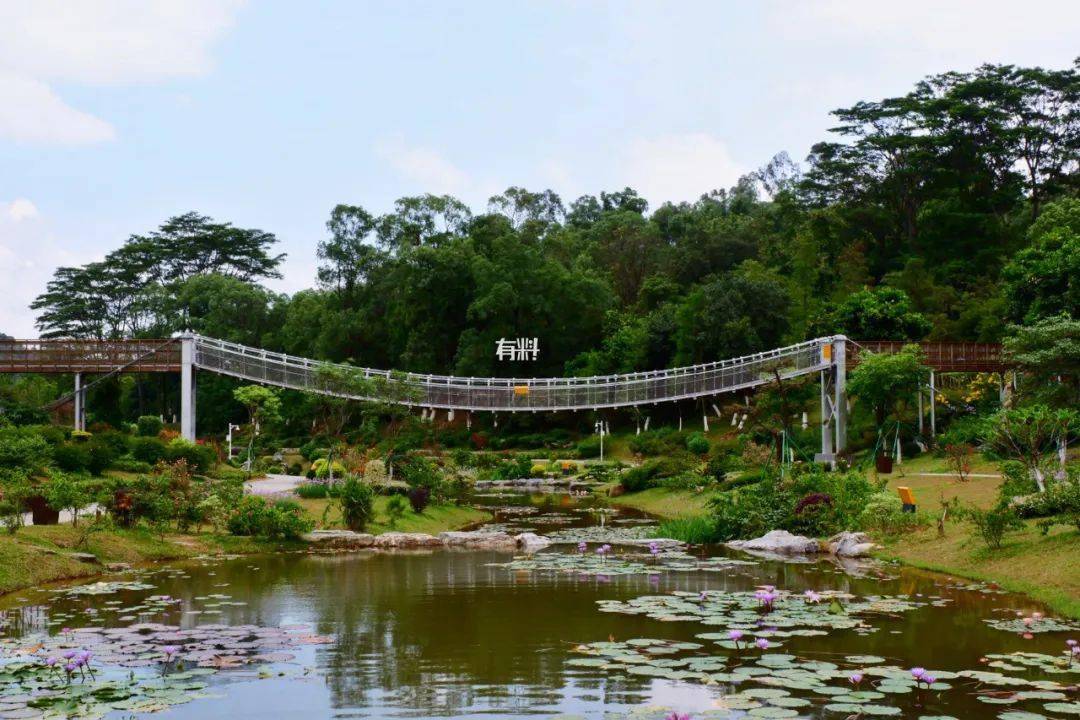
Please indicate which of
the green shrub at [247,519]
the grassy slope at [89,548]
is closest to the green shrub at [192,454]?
the grassy slope at [89,548]

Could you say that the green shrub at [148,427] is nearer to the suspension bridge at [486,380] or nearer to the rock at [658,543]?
the suspension bridge at [486,380]

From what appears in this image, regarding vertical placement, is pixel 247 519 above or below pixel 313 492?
below

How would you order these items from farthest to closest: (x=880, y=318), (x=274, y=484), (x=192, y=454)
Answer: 1. (x=880, y=318)
2. (x=192, y=454)
3. (x=274, y=484)

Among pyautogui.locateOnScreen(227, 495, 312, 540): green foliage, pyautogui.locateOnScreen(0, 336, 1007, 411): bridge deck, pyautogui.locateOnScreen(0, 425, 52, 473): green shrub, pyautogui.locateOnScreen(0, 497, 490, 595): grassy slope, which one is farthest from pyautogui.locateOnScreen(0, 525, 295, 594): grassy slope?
pyautogui.locateOnScreen(0, 336, 1007, 411): bridge deck

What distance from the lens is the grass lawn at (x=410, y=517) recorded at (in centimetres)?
1788

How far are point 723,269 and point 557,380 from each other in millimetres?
17097

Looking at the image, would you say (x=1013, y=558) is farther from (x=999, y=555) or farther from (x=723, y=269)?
(x=723, y=269)

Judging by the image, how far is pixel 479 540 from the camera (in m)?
16.7

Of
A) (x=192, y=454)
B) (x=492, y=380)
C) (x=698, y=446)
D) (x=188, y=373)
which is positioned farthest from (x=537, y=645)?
→ (x=492, y=380)

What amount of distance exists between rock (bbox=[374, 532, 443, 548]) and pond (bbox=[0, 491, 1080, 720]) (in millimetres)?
3107

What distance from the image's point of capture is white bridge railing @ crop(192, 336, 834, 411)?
104 ft

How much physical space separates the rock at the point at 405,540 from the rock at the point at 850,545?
5807 mm

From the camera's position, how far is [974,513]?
1296cm

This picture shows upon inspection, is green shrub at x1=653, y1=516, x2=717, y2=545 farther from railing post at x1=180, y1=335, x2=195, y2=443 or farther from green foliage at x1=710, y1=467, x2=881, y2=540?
railing post at x1=180, y1=335, x2=195, y2=443
